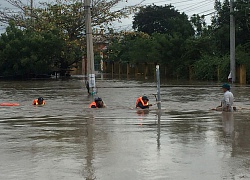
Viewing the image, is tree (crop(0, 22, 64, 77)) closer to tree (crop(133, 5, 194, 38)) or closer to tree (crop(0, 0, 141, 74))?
tree (crop(0, 0, 141, 74))

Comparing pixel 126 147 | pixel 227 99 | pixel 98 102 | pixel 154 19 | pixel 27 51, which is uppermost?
pixel 154 19

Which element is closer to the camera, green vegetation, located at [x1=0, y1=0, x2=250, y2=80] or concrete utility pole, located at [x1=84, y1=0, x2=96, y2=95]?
concrete utility pole, located at [x1=84, y1=0, x2=96, y2=95]

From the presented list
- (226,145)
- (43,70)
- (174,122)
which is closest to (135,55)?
(43,70)

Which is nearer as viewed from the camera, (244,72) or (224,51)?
(244,72)

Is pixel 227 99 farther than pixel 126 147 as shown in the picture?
Yes

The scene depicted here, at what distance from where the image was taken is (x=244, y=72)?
38375mm

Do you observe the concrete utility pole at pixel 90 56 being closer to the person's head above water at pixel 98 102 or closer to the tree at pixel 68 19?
the person's head above water at pixel 98 102

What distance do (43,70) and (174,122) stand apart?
38.0 meters

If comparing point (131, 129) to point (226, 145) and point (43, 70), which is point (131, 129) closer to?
point (226, 145)

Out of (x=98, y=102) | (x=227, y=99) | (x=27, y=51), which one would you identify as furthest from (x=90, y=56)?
(x=27, y=51)

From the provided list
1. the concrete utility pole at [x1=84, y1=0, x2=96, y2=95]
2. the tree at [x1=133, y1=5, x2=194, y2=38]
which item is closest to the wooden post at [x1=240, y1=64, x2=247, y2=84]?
the concrete utility pole at [x1=84, y1=0, x2=96, y2=95]

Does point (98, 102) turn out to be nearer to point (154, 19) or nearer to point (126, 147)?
point (126, 147)

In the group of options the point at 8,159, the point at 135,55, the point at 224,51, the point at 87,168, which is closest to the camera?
the point at 87,168

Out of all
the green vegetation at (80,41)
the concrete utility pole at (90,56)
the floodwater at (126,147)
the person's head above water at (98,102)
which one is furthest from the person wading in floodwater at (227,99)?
the green vegetation at (80,41)
